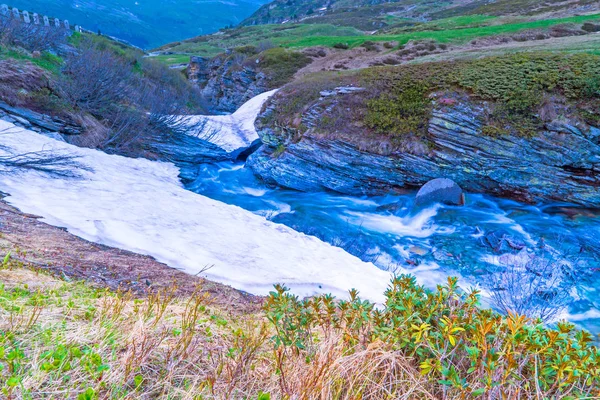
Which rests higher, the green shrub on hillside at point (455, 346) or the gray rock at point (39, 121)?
the gray rock at point (39, 121)

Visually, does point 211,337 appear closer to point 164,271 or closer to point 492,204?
point 164,271

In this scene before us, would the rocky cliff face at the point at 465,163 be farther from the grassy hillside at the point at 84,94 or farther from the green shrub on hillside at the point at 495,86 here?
the grassy hillside at the point at 84,94

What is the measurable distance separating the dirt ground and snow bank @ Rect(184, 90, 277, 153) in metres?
14.4

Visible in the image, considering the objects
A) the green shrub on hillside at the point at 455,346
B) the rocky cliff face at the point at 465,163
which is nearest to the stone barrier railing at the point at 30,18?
the rocky cliff face at the point at 465,163

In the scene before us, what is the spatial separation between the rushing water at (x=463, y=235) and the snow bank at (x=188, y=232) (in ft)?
5.18

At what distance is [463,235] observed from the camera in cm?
1184

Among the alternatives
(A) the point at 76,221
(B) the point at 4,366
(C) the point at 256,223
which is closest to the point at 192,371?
(B) the point at 4,366

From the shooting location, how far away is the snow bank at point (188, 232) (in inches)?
314

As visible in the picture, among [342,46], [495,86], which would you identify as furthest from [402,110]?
[342,46]

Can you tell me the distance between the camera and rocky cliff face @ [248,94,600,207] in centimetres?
1308

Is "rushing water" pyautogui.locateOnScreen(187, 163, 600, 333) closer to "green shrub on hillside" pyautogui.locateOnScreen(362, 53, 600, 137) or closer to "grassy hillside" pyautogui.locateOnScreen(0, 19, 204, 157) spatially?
"green shrub on hillside" pyautogui.locateOnScreen(362, 53, 600, 137)

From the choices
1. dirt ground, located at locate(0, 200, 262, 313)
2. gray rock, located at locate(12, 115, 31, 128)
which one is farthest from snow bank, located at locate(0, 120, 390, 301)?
Answer: gray rock, located at locate(12, 115, 31, 128)

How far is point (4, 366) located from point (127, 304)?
1.52m

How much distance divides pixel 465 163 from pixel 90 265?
529 inches
